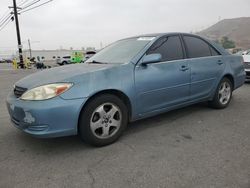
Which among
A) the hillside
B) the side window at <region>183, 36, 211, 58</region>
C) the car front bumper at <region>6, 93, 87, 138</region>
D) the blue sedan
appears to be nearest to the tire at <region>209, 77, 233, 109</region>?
the blue sedan

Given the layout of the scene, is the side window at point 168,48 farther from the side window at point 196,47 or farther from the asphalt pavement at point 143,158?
the asphalt pavement at point 143,158

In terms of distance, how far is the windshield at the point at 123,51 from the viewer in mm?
3697

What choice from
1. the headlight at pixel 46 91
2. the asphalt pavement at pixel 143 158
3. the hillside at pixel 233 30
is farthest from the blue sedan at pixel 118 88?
the hillside at pixel 233 30

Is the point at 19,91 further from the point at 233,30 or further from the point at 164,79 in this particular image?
the point at 233,30

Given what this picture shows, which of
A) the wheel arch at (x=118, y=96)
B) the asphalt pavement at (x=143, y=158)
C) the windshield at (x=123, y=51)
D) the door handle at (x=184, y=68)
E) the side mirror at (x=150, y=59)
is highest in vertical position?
the windshield at (x=123, y=51)

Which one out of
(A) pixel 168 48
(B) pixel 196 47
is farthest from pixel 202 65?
(A) pixel 168 48

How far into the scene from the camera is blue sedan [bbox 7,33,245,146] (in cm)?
288

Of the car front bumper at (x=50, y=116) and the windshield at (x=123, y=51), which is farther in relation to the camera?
the windshield at (x=123, y=51)

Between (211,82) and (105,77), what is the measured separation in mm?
2336

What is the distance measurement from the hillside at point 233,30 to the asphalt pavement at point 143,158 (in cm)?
9494

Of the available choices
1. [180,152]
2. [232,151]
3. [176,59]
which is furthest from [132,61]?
[232,151]

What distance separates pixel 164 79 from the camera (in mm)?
3721

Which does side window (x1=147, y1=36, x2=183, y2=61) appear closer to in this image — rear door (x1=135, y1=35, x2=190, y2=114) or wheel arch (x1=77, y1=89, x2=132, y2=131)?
rear door (x1=135, y1=35, x2=190, y2=114)

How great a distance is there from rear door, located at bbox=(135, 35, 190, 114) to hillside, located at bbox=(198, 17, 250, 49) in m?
94.4
